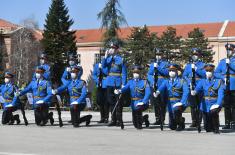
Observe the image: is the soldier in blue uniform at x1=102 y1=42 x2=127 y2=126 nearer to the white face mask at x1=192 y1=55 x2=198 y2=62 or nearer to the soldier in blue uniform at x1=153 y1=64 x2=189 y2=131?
the soldier in blue uniform at x1=153 y1=64 x2=189 y2=131

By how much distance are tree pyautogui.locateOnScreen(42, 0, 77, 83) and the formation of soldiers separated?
5112cm

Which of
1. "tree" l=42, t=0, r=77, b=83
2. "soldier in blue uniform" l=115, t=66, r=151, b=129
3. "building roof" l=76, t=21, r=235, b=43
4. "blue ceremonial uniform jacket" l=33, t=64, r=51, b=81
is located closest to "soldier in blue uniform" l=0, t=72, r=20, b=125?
"blue ceremonial uniform jacket" l=33, t=64, r=51, b=81

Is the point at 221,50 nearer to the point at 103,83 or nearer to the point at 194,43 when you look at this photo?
the point at 194,43

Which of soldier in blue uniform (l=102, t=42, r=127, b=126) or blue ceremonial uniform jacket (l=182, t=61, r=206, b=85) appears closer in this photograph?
blue ceremonial uniform jacket (l=182, t=61, r=206, b=85)

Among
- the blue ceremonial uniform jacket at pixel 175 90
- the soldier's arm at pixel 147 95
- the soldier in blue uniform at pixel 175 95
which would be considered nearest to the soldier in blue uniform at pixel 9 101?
the soldier's arm at pixel 147 95

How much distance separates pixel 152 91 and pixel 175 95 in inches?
34.3

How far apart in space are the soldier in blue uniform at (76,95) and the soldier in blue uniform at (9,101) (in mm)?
1373

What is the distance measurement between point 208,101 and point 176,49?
170ft

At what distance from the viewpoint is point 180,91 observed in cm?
1527

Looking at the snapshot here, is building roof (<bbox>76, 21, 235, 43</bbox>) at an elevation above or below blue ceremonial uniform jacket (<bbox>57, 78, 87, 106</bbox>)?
above

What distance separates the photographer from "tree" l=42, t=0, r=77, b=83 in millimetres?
68625

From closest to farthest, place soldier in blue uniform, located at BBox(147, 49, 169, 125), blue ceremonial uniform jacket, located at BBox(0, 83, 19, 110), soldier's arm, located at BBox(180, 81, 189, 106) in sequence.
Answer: soldier's arm, located at BBox(180, 81, 189, 106) → soldier in blue uniform, located at BBox(147, 49, 169, 125) → blue ceremonial uniform jacket, located at BBox(0, 83, 19, 110)

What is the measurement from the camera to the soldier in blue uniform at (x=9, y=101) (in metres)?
17.0

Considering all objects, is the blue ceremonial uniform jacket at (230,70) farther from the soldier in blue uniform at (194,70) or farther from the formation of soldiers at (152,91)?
the soldier in blue uniform at (194,70)
